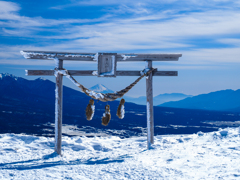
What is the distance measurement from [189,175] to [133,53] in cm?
355

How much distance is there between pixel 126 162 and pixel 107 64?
8.72 feet

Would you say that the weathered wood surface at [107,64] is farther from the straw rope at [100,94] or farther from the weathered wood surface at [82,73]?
the straw rope at [100,94]

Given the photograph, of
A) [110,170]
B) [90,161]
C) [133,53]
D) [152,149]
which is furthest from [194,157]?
[133,53]

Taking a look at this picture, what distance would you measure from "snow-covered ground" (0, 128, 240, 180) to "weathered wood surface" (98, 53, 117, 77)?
2275mm

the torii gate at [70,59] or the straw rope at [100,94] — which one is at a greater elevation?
the torii gate at [70,59]

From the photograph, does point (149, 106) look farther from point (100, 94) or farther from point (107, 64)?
point (107, 64)

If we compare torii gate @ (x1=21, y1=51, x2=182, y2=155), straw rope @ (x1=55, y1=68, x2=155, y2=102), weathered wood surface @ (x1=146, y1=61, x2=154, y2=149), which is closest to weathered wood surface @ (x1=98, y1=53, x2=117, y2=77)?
torii gate @ (x1=21, y1=51, x2=182, y2=155)

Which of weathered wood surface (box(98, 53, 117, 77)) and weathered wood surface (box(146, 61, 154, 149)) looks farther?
weathered wood surface (box(146, 61, 154, 149))

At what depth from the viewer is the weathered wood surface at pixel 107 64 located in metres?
6.33

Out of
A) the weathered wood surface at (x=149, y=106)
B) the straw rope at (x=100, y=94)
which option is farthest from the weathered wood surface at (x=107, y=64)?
the weathered wood surface at (x=149, y=106)

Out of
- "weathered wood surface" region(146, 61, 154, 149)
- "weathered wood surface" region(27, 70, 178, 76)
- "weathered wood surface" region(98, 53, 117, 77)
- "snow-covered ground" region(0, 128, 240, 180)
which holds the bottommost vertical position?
"snow-covered ground" region(0, 128, 240, 180)

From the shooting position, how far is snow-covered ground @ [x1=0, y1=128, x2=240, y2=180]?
14.9 feet

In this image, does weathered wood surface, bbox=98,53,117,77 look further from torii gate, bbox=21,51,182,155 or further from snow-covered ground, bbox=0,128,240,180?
snow-covered ground, bbox=0,128,240,180

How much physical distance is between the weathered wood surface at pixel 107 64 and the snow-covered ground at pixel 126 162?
228cm
